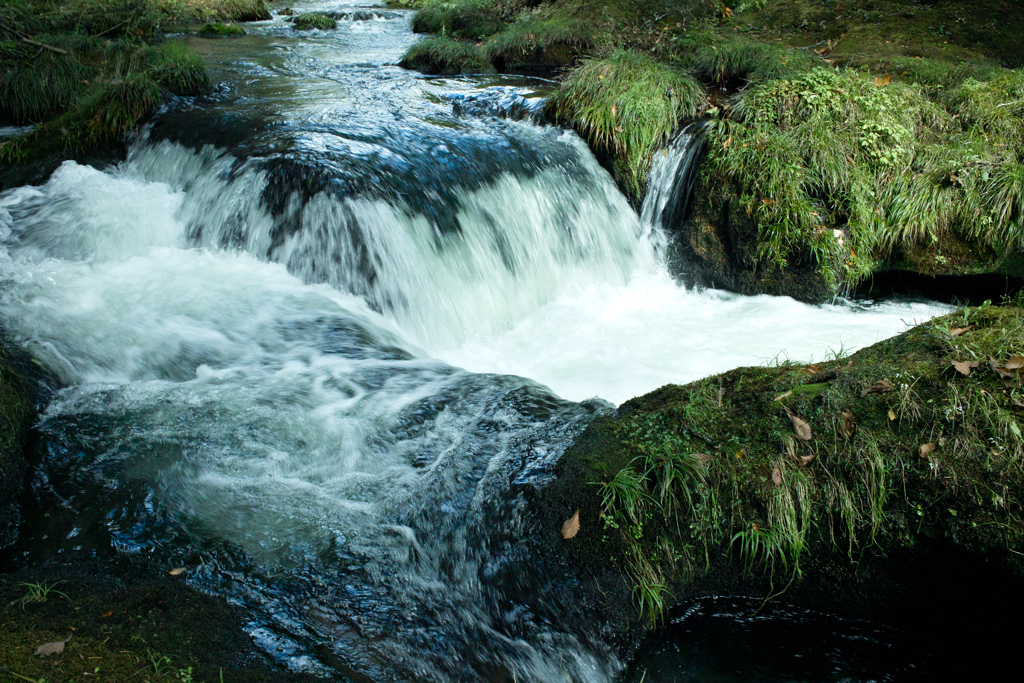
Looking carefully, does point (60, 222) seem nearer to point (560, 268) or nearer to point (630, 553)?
point (560, 268)

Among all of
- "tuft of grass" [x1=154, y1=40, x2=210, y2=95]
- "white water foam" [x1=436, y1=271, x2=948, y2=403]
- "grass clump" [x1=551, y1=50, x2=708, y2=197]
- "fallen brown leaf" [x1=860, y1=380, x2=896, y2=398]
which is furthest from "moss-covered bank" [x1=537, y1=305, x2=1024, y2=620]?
"tuft of grass" [x1=154, y1=40, x2=210, y2=95]

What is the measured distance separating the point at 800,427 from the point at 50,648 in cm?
315

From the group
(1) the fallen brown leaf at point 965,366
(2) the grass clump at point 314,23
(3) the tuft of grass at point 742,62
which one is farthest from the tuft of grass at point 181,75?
(1) the fallen brown leaf at point 965,366

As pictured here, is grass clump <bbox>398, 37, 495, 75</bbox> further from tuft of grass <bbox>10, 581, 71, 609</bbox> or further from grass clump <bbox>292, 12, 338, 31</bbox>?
tuft of grass <bbox>10, 581, 71, 609</bbox>

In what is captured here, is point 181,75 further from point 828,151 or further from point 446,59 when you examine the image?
point 828,151

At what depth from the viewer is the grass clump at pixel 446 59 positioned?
33.4 feet

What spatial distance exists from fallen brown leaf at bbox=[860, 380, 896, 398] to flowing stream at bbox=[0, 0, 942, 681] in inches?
55.9

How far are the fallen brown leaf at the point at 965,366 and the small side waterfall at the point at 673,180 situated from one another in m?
4.24

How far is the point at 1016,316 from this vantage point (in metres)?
3.31

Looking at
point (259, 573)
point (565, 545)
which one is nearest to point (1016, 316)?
point (565, 545)

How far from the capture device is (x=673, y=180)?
7078 mm

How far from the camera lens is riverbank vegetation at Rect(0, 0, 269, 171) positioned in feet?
23.1

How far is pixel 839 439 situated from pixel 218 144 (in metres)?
6.33

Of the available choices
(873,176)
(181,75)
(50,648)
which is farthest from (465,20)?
(50,648)
